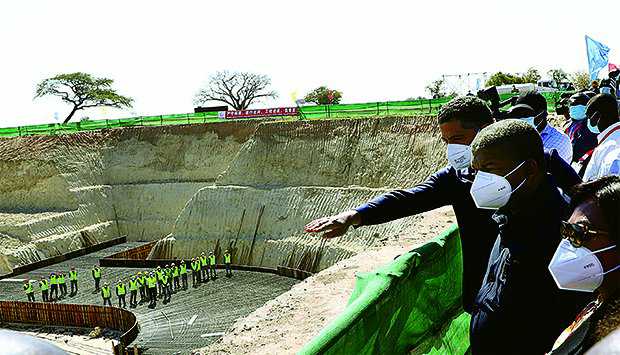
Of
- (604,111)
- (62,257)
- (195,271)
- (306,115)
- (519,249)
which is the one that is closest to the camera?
(519,249)

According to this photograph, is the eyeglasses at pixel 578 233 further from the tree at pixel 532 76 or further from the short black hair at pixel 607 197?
the tree at pixel 532 76

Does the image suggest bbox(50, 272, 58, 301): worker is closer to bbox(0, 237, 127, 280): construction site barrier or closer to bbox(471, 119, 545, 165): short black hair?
bbox(0, 237, 127, 280): construction site barrier

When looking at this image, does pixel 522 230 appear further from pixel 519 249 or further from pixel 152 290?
pixel 152 290

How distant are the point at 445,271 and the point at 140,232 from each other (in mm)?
40702

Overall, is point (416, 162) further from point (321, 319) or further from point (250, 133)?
point (321, 319)

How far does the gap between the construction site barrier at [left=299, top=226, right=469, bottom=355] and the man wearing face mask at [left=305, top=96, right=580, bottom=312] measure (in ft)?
1.50

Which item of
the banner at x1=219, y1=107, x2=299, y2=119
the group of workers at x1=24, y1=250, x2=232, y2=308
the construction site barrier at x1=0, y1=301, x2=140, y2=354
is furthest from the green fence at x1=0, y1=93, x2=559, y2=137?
the construction site barrier at x1=0, y1=301, x2=140, y2=354

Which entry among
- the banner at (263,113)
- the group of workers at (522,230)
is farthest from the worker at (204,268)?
the group of workers at (522,230)

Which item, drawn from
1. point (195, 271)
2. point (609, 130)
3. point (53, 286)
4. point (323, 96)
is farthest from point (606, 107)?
point (323, 96)

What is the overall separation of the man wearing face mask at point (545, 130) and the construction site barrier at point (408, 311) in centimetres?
136

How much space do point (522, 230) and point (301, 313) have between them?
17.3 ft

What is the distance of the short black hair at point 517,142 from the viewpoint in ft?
9.66

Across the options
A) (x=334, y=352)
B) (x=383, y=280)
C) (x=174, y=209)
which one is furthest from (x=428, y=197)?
(x=174, y=209)

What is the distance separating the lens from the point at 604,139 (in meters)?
5.15
